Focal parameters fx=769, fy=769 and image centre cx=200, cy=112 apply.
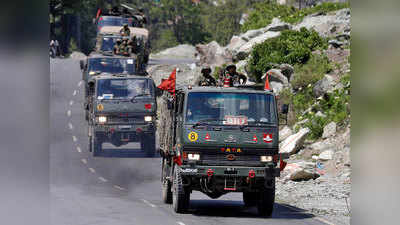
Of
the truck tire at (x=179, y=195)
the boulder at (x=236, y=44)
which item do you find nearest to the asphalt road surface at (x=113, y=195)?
the truck tire at (x=179, y=195)

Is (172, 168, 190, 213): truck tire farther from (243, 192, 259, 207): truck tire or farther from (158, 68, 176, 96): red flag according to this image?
(243, 192, 259, 207): truck tire

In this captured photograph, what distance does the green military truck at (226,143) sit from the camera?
15.6 metres

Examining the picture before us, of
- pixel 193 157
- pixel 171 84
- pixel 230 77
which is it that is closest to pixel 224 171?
pixel 193 157

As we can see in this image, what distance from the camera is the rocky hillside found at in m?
22.4

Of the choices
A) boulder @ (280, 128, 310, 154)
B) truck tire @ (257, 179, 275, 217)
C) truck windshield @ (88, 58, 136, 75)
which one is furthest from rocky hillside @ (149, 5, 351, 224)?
truck windshield @ (88, 58, 136, 75)

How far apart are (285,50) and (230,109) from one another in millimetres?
24668

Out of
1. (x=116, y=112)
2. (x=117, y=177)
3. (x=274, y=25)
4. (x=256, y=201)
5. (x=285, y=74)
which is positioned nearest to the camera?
(x=256, y=201)

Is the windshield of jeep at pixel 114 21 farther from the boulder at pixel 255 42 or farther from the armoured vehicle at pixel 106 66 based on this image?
the armoured vehicle at pixel 106 66

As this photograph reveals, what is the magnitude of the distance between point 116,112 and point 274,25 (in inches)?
826

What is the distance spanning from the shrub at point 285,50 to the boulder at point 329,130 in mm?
8904

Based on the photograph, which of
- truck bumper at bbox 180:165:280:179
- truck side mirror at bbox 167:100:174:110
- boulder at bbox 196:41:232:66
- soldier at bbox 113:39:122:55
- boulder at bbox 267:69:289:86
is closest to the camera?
truck bumper at bbox 180:165:280:179

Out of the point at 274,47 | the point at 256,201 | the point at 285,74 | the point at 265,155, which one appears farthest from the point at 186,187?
the point at 274,47
